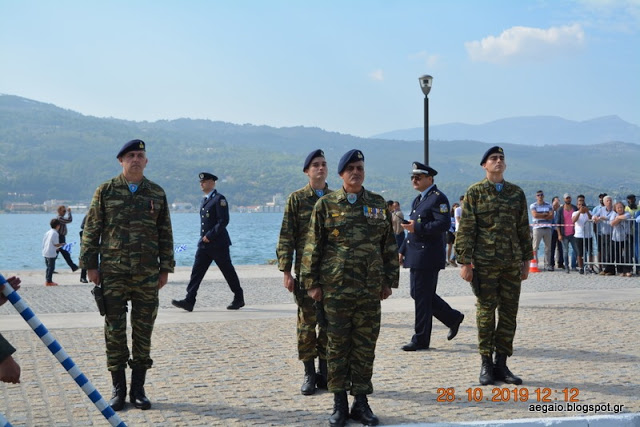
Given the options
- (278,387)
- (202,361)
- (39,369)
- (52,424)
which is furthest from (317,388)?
(39,369)

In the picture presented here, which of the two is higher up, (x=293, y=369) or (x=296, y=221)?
(x=296, y=221)

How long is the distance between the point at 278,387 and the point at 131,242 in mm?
1953

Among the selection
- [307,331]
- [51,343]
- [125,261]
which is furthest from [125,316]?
[51,343]

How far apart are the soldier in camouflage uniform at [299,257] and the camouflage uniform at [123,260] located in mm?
1220

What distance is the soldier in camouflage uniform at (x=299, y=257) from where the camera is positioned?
7070mm

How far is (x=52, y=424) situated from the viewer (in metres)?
5.92

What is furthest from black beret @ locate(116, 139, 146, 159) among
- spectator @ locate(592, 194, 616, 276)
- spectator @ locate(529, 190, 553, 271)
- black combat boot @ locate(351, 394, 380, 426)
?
spectator @ locate(529, 190, 553, 271)

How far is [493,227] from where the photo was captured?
288 inches

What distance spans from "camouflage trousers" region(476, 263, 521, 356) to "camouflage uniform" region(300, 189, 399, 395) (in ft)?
4.84

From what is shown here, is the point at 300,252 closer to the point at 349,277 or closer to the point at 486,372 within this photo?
the point at 349,277

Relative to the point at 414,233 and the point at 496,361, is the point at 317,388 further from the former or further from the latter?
the point at 414,233

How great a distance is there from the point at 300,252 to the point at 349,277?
1.48m

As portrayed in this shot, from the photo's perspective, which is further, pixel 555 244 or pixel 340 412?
pixel 555 244

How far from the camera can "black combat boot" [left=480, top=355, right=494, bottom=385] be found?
282 inches
